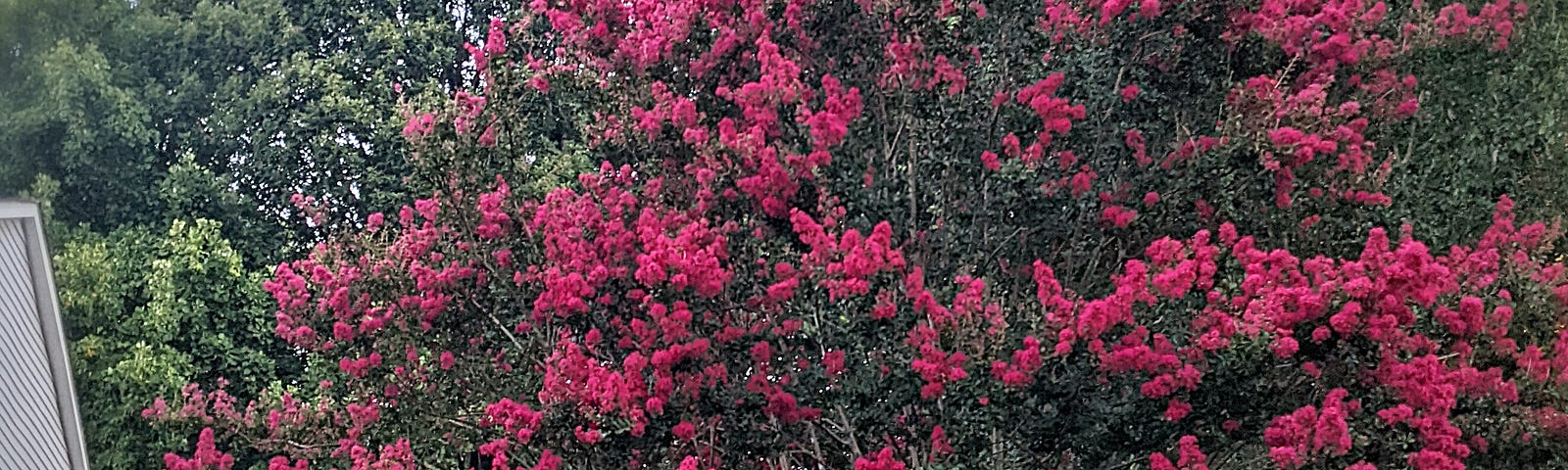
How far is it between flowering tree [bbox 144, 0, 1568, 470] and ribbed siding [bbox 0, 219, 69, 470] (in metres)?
1.09

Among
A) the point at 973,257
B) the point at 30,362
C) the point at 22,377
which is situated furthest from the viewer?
the point at 30,362

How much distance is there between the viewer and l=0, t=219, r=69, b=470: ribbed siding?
5.04 metres

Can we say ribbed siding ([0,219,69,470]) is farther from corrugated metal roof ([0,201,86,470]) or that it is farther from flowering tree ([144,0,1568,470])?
flowering tree ([144,0,1568,470])

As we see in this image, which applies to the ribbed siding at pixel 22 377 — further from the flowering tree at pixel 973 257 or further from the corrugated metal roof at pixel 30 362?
the flowering tree at pixel 973 257

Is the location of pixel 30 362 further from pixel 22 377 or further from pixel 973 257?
pixel 973 257

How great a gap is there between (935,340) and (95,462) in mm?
3350

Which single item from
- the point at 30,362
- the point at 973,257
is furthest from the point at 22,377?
the point at 973,257

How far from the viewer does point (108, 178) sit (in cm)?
628

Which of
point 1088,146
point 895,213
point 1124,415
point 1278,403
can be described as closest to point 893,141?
point 895,213

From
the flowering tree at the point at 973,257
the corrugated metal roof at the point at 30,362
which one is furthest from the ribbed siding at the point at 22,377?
the flowering tree at the point at 973,257

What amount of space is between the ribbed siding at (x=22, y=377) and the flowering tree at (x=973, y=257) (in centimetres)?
109

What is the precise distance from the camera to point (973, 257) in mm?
4359

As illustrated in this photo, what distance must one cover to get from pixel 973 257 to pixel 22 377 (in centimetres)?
297

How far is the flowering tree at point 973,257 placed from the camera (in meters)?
4.00
